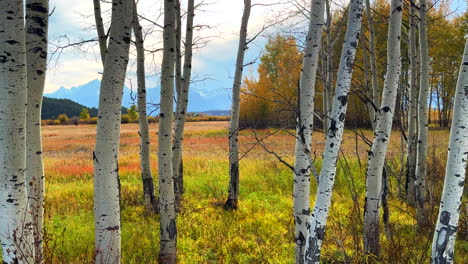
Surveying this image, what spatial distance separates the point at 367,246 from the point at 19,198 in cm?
359

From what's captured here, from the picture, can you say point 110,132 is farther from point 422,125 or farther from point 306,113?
point 422,125

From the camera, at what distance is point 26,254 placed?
257cm

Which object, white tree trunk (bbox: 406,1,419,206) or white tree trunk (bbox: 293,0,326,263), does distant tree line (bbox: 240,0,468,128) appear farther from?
white tree trunk (bbox: 293,0,326,263)

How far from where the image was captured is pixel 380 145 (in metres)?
3.56

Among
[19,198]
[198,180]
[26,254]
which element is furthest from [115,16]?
[198,180]

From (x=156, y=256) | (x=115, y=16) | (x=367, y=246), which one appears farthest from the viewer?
(x=156, y=256)

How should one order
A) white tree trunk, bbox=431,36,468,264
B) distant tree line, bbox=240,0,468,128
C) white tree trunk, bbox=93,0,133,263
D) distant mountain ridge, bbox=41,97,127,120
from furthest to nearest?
1. distant mountain ridge, bbox=41,97,127,120
2. distant tree line, bbox=240,0,468,128
3. white tree trunk, bbox=93,0,133,263
4. white tree trunk, bbox=431,36,468,264

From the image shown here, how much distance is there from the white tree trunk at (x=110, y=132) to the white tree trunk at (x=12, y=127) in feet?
2.02

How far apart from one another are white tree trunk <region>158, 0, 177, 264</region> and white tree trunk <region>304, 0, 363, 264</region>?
2.43 m

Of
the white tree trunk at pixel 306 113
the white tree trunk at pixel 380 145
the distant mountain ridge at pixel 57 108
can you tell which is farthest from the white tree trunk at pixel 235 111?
the distant mountain ridge at pixel 57 108

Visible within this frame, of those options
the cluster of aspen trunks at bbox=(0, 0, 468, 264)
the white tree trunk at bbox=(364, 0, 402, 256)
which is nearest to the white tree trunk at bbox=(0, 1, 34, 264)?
the cluster of aspen trunks at bbox=(0, 0, 468, 264)

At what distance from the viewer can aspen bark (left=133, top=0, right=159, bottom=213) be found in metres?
6.47

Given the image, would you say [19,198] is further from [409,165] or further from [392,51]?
[409,165]

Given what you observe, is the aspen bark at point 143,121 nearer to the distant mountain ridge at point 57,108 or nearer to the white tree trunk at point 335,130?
the white tree trunk at point 335,130
